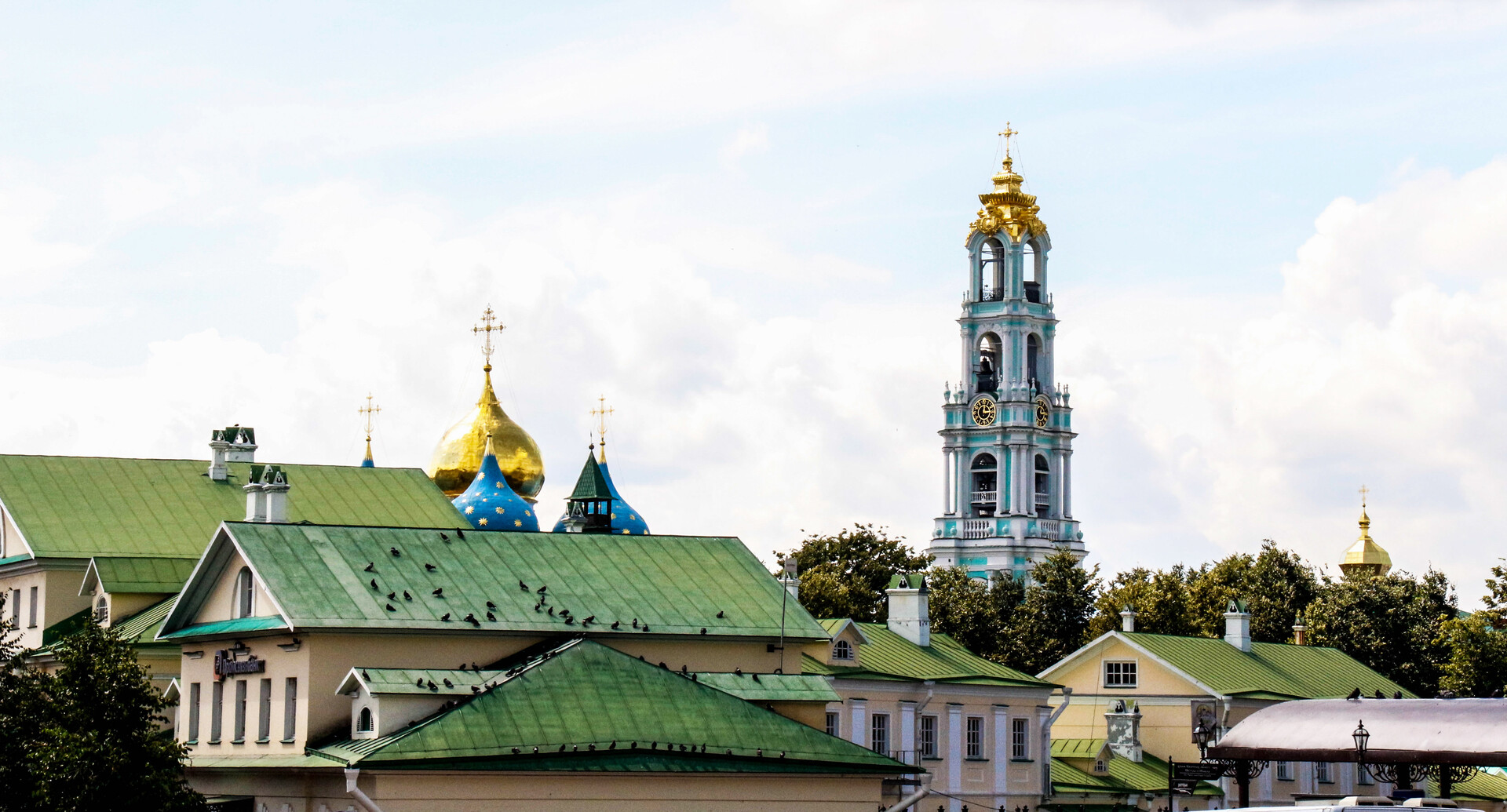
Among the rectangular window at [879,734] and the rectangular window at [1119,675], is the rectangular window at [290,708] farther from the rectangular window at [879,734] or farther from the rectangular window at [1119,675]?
the rectangular window at [1119,675]

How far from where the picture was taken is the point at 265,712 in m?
52.8

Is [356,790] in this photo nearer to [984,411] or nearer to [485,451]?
[485,451]

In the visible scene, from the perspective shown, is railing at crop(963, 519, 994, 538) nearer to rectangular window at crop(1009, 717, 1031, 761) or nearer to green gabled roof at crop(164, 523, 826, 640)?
rectangular window at crop(1009, 717, 1031, 761)

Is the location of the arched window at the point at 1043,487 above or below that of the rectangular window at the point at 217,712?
above

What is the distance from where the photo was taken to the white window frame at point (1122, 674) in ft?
268

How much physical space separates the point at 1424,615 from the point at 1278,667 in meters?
20.2

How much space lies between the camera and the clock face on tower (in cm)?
16625

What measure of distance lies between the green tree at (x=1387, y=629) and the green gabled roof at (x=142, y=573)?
178 feet

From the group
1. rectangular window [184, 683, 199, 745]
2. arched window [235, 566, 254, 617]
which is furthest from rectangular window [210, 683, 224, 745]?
arched window [235, 566, 254, 617]

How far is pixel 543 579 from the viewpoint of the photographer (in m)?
55.7

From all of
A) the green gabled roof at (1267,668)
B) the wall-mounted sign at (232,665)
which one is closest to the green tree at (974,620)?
the green gabled roof at (1267,668)

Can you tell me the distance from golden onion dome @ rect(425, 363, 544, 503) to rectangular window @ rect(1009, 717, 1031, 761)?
87.8 ft

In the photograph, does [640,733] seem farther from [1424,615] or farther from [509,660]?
[1424,615]

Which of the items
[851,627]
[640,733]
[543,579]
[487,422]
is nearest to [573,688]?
[640,733]
